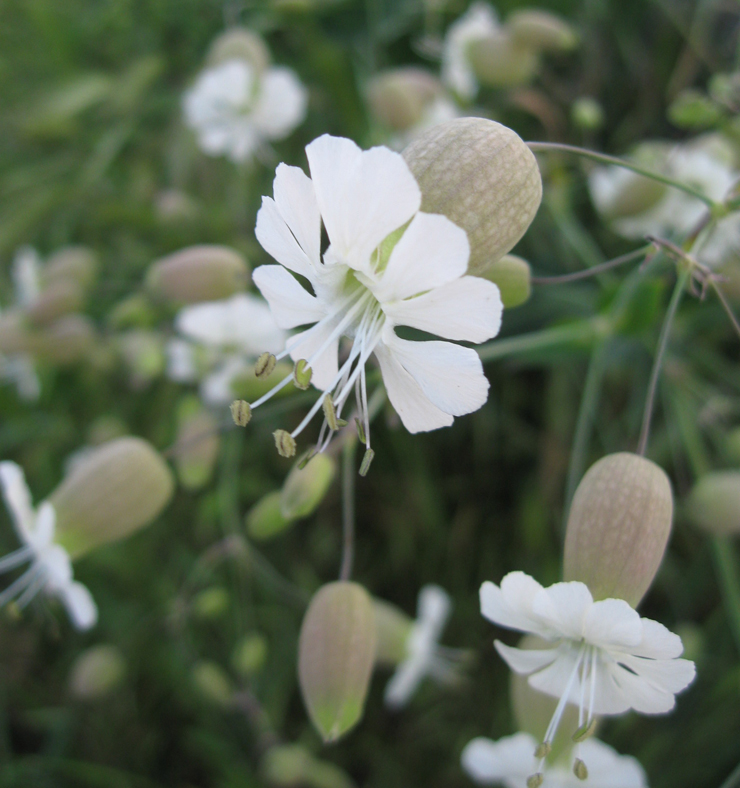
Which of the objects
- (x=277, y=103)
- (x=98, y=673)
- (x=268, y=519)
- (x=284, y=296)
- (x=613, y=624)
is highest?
(x=284, y=296)

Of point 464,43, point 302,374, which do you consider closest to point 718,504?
point 302,374

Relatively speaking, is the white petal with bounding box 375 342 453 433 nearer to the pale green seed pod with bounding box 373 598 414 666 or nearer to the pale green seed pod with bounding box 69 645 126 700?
the pale green seed pod with bounding box 373 598 414 666

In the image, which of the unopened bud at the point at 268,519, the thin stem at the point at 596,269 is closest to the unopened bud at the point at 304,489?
the unopened bud at the point at 268,519

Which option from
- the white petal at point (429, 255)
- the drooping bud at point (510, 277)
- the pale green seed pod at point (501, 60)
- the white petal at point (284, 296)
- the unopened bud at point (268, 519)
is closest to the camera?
the white petal at point (429, 255)

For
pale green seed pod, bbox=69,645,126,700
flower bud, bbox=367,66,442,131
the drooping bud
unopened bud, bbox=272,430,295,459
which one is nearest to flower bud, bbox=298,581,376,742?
unopened bud, bbox=272,430,295,459

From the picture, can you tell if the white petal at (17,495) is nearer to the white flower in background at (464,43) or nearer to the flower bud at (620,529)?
the flower bud at (620,529)

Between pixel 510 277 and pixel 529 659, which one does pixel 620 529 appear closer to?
pixel 529 659
